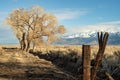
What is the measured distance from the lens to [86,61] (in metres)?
11.3

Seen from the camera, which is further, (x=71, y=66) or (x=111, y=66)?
(x=71, y=66)

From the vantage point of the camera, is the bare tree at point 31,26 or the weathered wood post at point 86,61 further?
the bare tree at point 31,26

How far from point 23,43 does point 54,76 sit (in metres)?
43.9

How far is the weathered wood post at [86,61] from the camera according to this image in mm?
11258

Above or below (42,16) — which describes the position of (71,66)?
below

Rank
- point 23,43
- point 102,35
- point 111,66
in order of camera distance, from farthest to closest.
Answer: point 23,43
point 111,66
point 102,35

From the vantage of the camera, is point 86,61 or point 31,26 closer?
point 86,61

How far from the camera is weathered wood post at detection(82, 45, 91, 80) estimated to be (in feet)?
36.9

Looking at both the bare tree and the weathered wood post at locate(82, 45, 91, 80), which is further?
the bare tree

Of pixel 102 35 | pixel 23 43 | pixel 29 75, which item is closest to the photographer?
pixel 102 35

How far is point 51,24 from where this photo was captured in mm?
71688

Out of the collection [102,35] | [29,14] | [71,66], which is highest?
[29,14]

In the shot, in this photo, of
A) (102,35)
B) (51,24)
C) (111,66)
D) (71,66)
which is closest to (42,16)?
(51,24)

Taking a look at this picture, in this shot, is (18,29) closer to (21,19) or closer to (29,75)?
(21,19)
